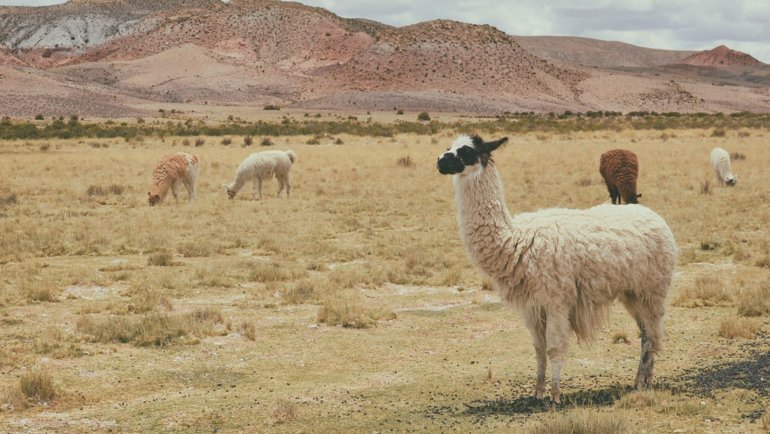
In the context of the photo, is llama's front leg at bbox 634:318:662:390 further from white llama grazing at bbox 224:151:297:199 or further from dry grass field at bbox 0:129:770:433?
white llama grazing at bbox 224:151:297:199

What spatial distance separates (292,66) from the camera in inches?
5017

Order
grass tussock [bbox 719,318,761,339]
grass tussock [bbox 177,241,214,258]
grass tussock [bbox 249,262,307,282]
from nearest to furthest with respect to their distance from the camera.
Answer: grass tussock [bbox 719,318,761,339] → grass tussock [bbox 249,262,307,282] → grass tussock [bbox 177,241,214,258]

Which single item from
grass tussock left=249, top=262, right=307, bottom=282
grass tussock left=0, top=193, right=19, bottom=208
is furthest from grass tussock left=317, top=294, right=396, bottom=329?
grass tussock left=0, top=193, right=19, bottom=208

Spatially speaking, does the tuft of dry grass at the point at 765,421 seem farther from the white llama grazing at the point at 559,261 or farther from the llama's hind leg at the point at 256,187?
the llama's hind leg at the point at 256,187

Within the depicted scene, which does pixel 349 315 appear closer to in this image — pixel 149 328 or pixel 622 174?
pixel 149 328

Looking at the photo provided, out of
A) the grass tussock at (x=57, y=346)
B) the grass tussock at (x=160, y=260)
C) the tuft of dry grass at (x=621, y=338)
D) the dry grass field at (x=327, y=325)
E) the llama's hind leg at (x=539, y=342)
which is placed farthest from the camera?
the grass tussock at (x=160, y=260)

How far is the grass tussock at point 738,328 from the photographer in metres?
9.55

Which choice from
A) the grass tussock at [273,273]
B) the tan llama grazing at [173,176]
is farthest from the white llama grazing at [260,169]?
the grass tussock at [273,273]

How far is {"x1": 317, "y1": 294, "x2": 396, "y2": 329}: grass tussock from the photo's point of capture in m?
10.9

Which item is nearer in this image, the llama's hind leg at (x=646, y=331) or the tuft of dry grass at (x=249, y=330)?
the llama's hind leg at (x=646, y=331)

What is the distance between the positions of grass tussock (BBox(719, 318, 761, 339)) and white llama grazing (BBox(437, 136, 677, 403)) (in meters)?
2.28

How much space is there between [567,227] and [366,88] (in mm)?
100919

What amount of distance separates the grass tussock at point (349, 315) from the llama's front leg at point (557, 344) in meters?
3.82

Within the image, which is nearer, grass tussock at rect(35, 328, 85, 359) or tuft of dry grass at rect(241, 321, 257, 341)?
grass tussock at rect(35, 328, 85, 359)
